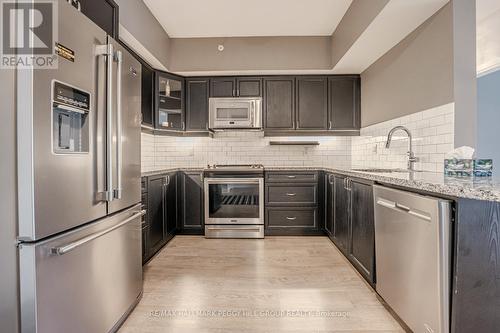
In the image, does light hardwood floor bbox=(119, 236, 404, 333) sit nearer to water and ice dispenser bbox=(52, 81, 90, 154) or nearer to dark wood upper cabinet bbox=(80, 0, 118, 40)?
water and ice dispenser bbox=(52, 81, 90, 154)

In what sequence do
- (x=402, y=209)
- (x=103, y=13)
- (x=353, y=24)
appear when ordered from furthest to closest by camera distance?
(x=353, y=24)
(x=103, y=13)
(x=402, y=209)

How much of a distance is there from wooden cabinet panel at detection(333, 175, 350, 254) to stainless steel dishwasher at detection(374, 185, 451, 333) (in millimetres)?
729

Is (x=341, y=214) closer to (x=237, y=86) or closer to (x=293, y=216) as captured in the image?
(x=293, y=216)

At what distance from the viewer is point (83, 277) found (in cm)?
130

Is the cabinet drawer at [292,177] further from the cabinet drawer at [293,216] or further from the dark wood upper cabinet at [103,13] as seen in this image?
the dark wood upper cabinet at [103,13]

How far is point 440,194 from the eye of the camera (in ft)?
4.28

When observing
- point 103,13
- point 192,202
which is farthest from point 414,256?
point 192,202

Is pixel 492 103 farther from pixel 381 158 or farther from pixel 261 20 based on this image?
pixel 261 20

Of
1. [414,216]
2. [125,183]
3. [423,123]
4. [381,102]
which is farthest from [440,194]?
[381,102]

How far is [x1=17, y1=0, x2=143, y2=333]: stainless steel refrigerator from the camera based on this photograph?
103 cm

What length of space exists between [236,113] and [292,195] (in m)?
1.37

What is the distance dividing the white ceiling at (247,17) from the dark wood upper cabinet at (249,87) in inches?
23.1

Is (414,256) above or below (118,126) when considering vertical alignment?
below

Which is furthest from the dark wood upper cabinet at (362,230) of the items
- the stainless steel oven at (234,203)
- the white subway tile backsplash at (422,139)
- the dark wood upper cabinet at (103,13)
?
the dark wood upper cabinet at (103,13)
